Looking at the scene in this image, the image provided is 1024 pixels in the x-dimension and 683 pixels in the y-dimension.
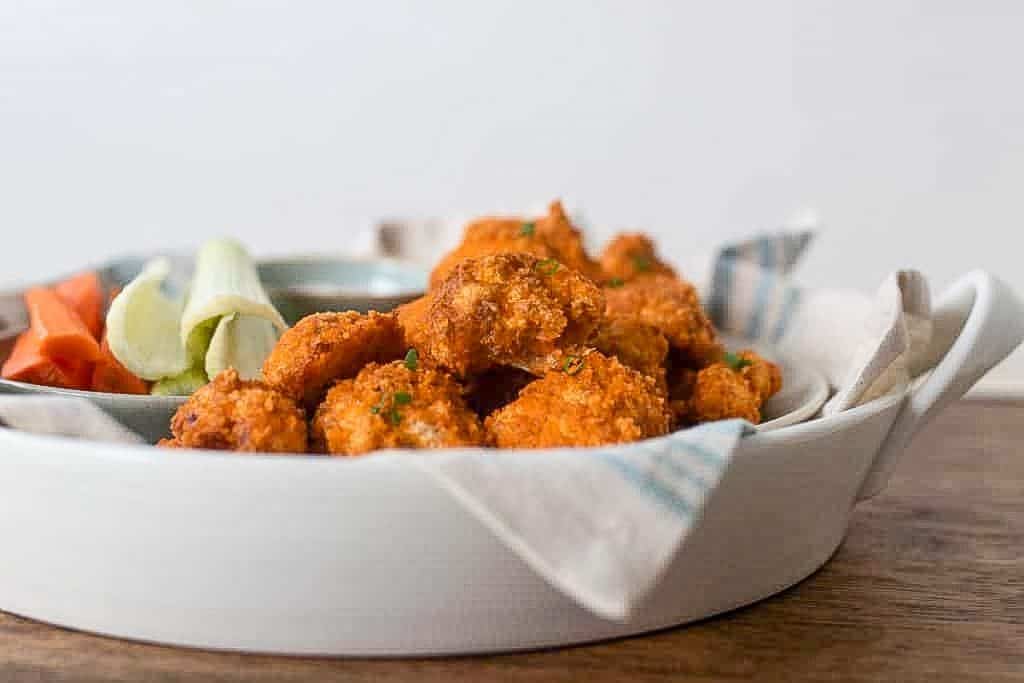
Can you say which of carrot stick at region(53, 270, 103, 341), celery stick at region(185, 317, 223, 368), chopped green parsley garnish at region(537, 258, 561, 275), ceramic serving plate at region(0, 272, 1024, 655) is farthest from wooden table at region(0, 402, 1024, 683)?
carrot stick at region(53, 270, 103, 341)

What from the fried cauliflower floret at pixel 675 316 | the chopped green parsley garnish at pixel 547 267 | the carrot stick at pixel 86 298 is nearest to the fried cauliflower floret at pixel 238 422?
the chopped green parsley garnish at pixel 547 267

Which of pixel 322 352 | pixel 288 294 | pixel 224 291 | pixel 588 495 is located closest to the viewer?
pixel 588 495

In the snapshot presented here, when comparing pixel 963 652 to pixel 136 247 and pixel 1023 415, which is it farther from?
pixel 136 247

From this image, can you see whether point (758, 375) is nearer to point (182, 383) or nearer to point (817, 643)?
A: point (817, 643)

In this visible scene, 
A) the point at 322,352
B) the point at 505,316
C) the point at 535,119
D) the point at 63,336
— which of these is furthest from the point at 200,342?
the point at 535,119

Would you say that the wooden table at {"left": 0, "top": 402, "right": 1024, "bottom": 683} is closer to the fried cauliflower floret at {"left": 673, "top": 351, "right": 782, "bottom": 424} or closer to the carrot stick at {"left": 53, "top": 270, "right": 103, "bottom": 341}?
the fried cauliflower floret at {"left": 673, "top": 351, "right": 782, "bottom": 424}
